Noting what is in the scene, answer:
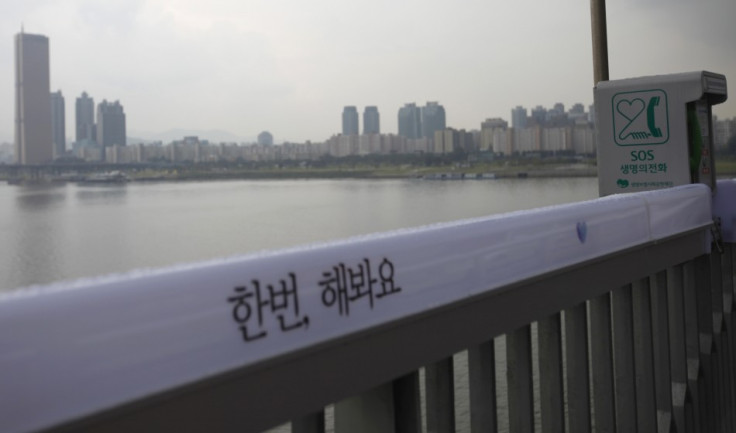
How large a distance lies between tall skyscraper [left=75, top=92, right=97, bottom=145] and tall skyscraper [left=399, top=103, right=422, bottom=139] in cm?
1567

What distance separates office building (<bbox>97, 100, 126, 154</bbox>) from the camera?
38.1 meters

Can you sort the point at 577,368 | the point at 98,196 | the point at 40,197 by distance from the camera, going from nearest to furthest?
the point at 577,368
the point at 98,196
the point at 40,197

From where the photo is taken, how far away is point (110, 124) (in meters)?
39.6

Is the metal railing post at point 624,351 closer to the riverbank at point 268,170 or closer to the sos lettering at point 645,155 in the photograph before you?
the sos lettering at point 645,155

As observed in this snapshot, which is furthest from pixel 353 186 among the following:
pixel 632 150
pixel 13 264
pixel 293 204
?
pixel 632 150

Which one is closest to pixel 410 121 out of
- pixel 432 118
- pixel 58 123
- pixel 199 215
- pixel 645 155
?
pixel 432 118

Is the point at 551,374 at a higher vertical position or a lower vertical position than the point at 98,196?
lower

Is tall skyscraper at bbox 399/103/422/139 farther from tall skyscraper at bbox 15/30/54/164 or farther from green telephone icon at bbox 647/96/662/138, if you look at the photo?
green telephone icon at bbox 647/96/662/138

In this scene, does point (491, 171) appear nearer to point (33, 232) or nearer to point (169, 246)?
point (169, 246)

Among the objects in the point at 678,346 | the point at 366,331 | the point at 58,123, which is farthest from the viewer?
the point at 58,123

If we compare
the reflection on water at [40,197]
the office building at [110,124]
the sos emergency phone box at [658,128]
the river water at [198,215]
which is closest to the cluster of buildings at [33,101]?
the river water at [198,215]

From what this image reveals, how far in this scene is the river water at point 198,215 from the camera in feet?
88.1

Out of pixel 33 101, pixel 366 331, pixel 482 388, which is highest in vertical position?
pixel 33 101

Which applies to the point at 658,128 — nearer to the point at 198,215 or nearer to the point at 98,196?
the point at 198,215
